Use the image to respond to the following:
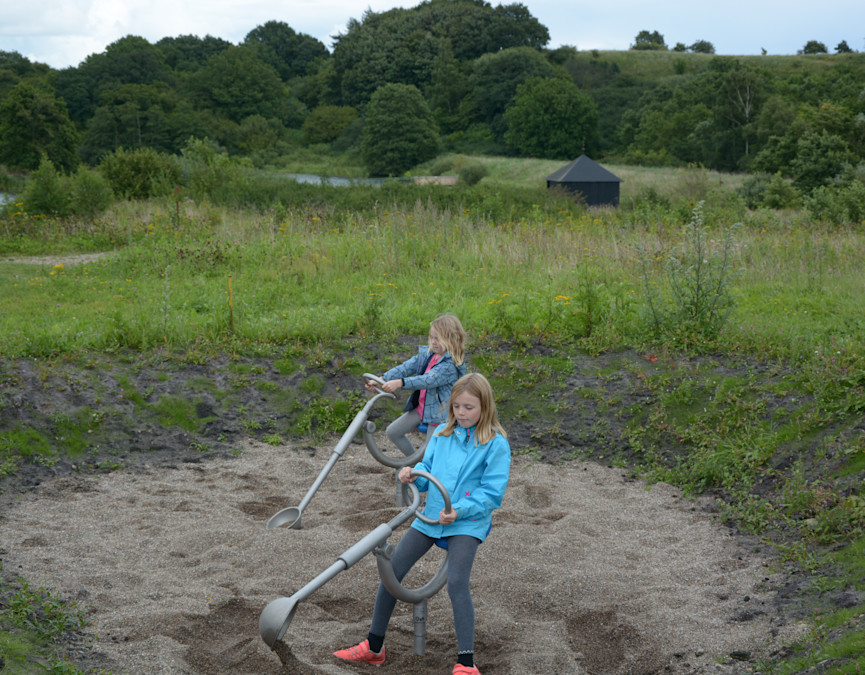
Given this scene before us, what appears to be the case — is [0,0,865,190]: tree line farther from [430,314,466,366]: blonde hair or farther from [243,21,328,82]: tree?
[430,314,466,366]: blonde hair

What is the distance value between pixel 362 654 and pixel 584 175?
3005 centimetres

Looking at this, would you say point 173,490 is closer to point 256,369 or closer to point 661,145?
point 256,369

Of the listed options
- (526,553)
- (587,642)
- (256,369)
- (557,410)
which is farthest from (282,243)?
(587,642)

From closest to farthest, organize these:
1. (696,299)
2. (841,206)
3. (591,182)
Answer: (696,299) < (841,206) < (591,182)

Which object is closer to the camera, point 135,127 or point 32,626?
point 32,626

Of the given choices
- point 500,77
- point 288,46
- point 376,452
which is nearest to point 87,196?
point 376,452

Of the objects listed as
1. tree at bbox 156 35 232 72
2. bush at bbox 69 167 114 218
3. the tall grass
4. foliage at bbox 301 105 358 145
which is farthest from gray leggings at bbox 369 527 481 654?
tree at bbox 156 35 232 72

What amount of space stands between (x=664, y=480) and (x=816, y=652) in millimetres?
3043

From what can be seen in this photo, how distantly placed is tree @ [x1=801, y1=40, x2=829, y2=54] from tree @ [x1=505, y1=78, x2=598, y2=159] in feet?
132

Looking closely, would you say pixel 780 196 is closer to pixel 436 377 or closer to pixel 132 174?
pixel 132 174

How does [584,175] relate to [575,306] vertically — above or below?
above

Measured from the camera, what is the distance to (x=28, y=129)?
49.6 meters

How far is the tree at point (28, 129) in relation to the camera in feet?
161

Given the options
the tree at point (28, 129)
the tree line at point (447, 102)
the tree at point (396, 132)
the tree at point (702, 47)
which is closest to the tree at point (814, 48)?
the tree line at point (447, 102)
